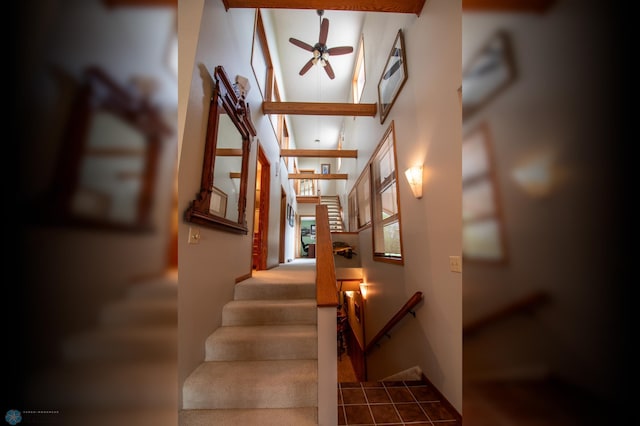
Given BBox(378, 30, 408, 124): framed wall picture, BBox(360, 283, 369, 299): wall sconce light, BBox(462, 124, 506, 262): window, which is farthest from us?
BBox(360, 283, 369, 299): wall sconce light

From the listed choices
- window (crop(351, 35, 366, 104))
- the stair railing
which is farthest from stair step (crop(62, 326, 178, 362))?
window (crop(351, 35, 366, 104))

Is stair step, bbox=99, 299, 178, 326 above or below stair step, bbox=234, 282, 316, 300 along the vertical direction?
above

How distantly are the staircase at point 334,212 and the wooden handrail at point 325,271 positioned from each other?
23.1ft

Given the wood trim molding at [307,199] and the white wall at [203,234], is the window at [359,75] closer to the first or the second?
the white wall at [203,234]

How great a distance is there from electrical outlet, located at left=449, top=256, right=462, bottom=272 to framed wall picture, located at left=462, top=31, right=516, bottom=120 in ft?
4.99

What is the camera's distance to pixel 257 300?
2.83 metres

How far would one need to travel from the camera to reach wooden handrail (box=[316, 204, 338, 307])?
1798 mm

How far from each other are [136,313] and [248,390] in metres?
1.80

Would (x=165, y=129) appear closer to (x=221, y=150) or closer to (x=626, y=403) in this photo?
(x=626, y=403)

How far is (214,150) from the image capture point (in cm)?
213

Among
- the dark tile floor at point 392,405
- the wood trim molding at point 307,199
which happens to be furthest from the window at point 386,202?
the wood trim molding at point 307,199

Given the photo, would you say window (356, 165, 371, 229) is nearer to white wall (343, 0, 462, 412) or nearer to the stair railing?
white wall (343, 0, 462, 412)

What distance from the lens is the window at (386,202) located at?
3.54 meters

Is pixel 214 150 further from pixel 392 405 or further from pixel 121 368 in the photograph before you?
pixel 392 405
